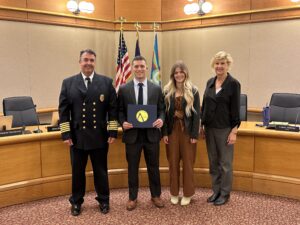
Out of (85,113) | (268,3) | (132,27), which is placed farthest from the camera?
(132,27)

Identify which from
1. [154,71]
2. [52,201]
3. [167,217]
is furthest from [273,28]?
[52,201]

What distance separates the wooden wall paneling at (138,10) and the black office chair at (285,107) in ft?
10.6

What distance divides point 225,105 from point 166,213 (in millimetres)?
1178

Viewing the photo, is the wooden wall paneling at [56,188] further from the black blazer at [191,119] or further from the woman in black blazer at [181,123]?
the black blazer at [191,119]

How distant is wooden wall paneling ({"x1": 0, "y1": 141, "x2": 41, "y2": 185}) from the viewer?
3291 mm

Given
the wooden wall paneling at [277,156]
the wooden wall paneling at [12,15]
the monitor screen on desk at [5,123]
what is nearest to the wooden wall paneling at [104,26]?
the wooden wall paneling at [12,15]

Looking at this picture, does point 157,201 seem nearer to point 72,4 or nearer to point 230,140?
point 230,140

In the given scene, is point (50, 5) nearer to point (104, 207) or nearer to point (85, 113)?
point (85, 113)

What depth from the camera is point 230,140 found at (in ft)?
10.6

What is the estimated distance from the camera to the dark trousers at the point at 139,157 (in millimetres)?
3166

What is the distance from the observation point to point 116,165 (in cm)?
386

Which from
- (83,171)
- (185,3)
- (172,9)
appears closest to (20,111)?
(83,171)

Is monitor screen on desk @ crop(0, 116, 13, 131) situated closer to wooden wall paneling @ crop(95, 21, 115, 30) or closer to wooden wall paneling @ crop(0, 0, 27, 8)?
wooden wall paneling @ crop(0, 0, 27, 8)

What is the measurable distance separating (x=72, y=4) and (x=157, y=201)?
4.07 metres
